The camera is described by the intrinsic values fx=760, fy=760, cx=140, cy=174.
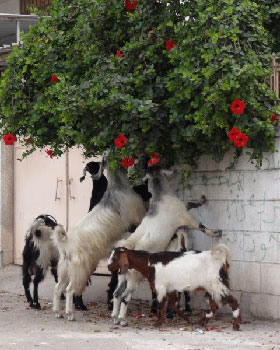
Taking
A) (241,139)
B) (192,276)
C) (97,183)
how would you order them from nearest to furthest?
(241,139)
(192,276)
(97,183)

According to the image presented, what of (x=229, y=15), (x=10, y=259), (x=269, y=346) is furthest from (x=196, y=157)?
(x=10, y=259)

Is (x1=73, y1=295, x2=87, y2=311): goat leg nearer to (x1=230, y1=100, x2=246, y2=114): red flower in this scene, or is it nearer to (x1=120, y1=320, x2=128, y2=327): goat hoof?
(x1=120, y1=320, x2=128, y2=327): goat hoof

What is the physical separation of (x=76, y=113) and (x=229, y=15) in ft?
7.02

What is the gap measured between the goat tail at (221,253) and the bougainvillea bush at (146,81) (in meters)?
1.19

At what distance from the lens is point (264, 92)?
8.49 metres

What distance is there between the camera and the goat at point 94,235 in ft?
31.4

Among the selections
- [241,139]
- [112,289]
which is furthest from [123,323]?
[241,139]

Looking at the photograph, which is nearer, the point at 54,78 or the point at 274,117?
the point at 274,117

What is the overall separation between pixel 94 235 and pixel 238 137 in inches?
99.2

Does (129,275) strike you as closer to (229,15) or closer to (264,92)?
(264,92)

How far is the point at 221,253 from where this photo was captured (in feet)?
28.1

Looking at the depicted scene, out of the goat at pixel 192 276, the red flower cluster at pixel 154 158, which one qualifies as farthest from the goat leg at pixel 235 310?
the red flower cluster at pixel 154 158

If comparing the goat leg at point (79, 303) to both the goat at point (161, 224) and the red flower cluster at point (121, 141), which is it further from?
the red flower cluster at point (121, 141)

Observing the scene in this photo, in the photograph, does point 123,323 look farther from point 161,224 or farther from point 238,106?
point 238,106
